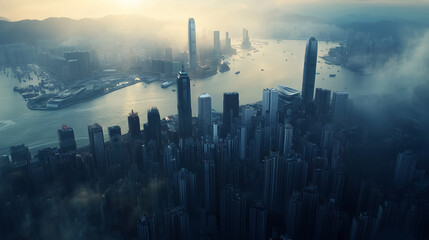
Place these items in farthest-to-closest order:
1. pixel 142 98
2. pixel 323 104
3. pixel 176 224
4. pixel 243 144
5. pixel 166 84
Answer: pixel 166 84, pixel 142 98, pixel 323 104, pixel 243 144, pixel 176 224

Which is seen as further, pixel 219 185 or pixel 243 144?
pixel 243 144

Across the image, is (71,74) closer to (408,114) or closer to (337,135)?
(337,135)

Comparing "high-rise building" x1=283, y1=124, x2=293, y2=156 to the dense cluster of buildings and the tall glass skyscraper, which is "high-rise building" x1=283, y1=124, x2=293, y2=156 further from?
the tall glass skyscraper

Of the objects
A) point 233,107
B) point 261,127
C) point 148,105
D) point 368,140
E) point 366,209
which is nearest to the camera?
point 366,209

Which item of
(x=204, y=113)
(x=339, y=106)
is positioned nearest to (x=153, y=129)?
(x=204, y=113)

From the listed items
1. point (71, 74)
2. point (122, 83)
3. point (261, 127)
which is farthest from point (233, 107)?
point (71, 74)

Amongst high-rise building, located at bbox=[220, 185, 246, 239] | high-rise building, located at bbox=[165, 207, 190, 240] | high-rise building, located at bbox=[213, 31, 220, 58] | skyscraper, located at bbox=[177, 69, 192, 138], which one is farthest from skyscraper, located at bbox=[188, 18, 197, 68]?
high-rise building, located at bbox=[165, 207, 190, 240]

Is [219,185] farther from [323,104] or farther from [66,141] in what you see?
[323,104]
